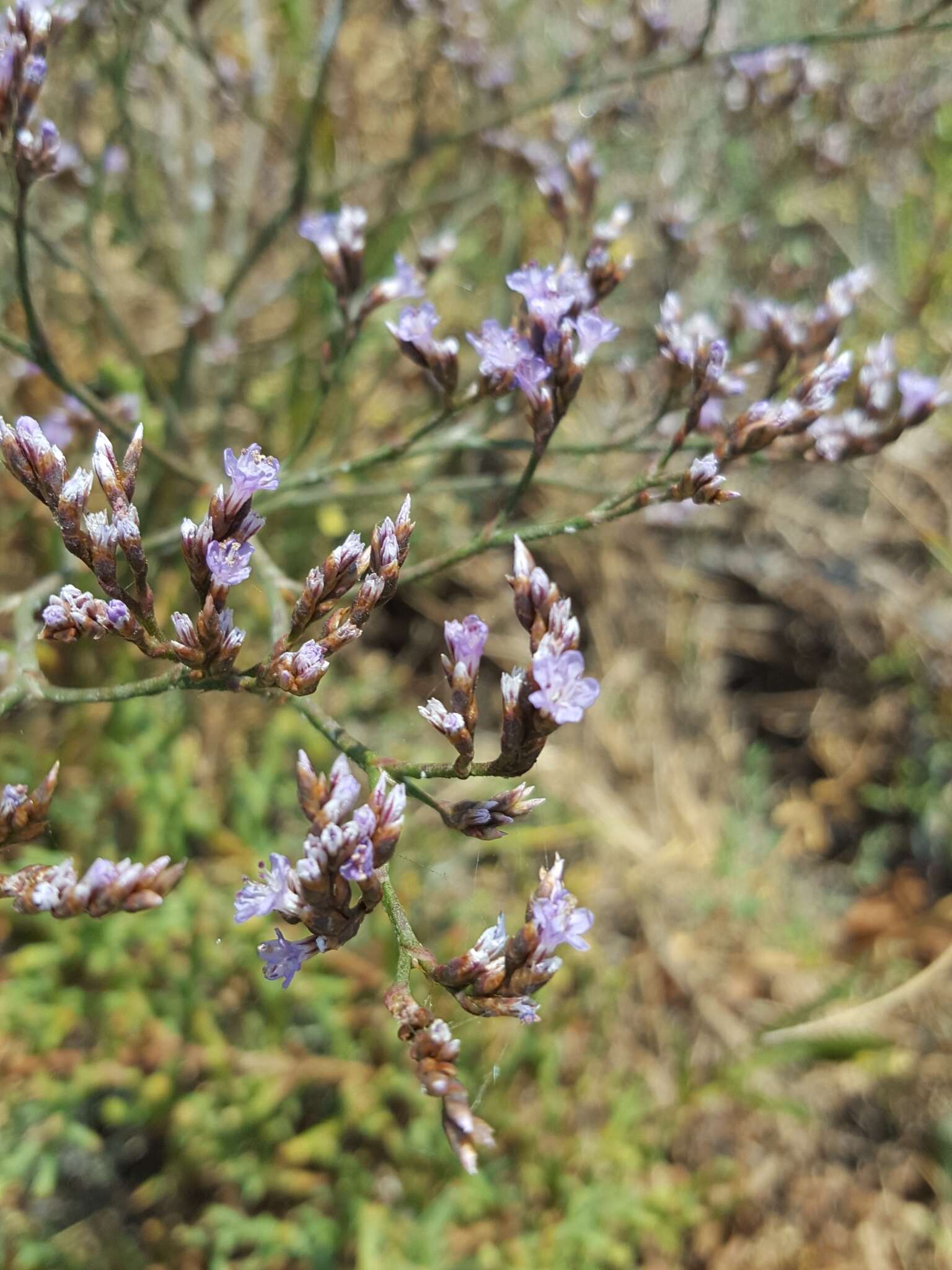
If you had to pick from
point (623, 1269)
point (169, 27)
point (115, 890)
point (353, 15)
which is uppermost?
point (353, 15)

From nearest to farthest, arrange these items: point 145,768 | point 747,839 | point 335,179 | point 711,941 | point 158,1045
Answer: point 158,1045 → point 145,768 → point 335,179 → point 711,941 → point 747,839

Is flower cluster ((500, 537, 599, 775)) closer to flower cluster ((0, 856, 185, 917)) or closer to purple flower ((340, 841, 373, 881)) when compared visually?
purple flower ((340, 841, 373, 881))

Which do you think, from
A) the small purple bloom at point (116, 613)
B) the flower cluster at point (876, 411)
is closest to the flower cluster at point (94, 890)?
the small purple bloom at point (116, 613)

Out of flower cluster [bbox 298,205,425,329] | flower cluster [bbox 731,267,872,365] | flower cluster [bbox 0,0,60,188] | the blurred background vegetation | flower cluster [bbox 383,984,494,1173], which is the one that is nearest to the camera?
flower cluster [bbox 383,984,494,1173]

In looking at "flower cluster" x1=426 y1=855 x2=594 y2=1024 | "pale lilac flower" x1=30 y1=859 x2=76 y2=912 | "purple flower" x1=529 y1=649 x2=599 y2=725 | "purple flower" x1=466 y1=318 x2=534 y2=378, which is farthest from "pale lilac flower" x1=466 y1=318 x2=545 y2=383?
"pale lilac flower" x1=30 y1=859 x2=76 y2=912

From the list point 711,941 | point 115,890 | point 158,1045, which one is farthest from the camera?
point 711,941

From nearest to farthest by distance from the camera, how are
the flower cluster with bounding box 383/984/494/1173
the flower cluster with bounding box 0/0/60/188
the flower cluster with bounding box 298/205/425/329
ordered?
1. the flower cluster with bounding box 383/984/494/1173
2. the flower cluster with bounding box 0/0/60/188
3. the flower cluster with bounding box 298/205/425/329

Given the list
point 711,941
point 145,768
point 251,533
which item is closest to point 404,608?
point 145,768

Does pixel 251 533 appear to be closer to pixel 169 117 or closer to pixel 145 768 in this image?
pixel 145 768
